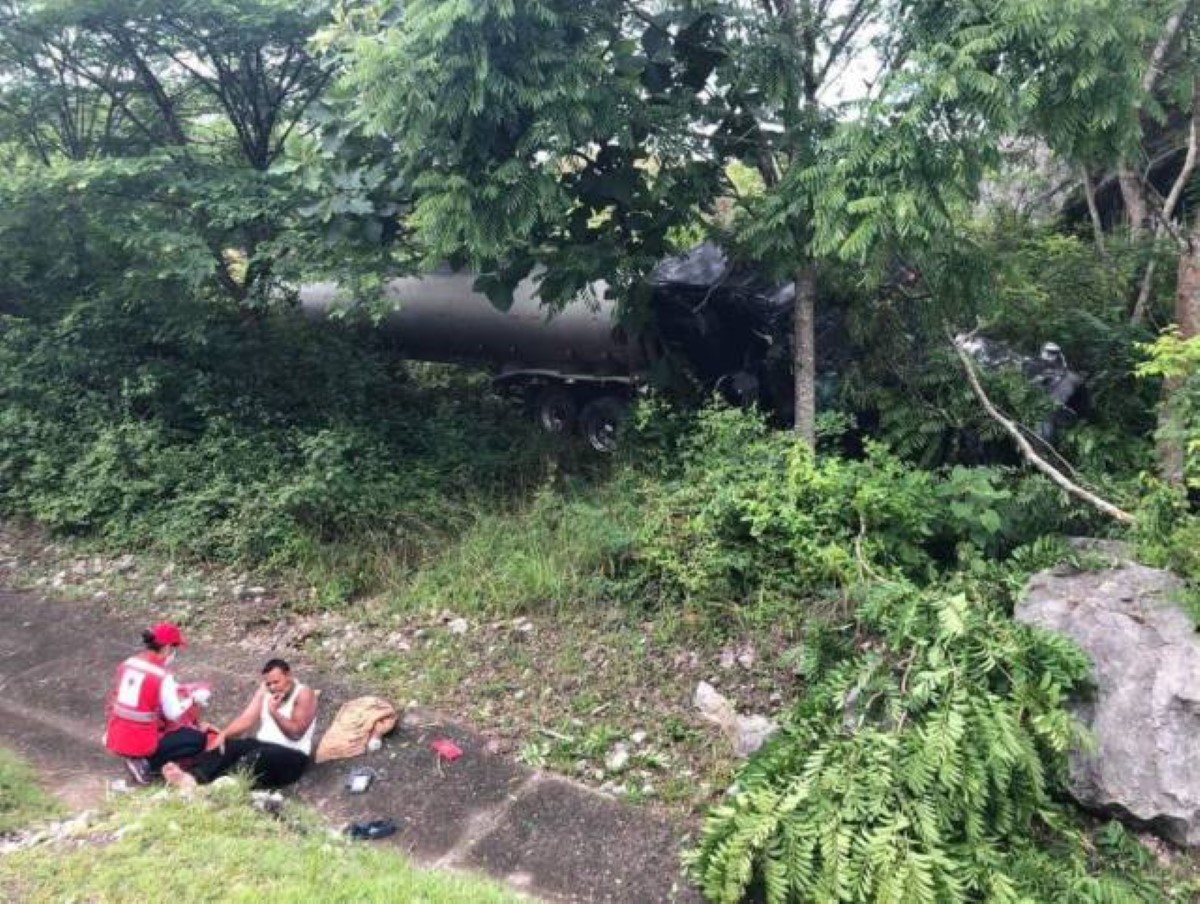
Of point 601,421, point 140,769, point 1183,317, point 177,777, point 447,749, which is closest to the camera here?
point 177,777

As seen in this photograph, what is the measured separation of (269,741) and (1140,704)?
4.33 metres

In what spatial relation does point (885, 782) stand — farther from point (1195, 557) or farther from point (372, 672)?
point (372, 672)

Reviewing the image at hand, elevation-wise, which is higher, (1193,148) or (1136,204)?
(1193,148)

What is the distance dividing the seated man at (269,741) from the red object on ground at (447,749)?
698 millimetres

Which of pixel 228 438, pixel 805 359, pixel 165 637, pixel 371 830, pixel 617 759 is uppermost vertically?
pixel 805 359

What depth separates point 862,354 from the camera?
6.98 m

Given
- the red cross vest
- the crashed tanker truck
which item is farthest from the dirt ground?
the crashed tanker truck

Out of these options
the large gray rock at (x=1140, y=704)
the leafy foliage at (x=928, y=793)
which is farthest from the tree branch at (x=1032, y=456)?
the leafy foliage at (x=928, y=793)

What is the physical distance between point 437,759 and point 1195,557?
4.07m

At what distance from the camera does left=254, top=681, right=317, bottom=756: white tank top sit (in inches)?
192

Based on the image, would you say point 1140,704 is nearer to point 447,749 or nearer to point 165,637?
point 447,749

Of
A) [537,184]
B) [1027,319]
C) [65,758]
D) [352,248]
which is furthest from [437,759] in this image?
[1027,319]

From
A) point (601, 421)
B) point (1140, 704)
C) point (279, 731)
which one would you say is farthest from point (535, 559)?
point (1140, 704)

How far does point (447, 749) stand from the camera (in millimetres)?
5039
